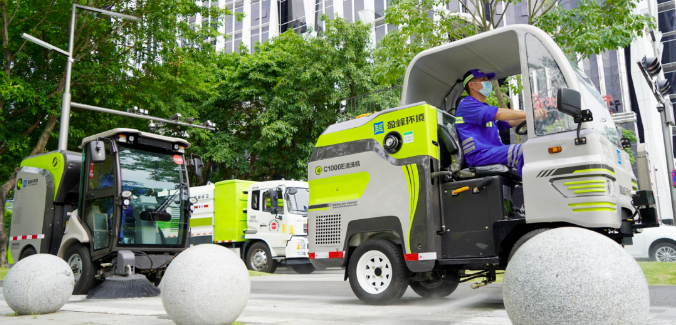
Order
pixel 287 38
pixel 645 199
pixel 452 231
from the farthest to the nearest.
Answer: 1. pixel 287 38
2. pixel 452 231
3. pixel 645 199

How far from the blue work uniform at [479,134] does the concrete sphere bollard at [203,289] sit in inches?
123

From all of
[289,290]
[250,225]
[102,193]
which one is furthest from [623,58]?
[102,193]

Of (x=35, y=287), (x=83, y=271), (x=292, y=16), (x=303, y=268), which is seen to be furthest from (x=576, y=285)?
(x=292, y=16)

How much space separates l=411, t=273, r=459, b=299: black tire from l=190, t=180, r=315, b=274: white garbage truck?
7.67 meters

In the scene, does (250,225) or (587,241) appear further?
(250,225)

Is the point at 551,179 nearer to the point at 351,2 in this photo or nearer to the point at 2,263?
the point at 2,263

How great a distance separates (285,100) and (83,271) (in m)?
13.9

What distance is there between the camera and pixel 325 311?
649cm

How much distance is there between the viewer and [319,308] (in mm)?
6871

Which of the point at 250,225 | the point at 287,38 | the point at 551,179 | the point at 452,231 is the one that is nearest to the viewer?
the point at 551,179

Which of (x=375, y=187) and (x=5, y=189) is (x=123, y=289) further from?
(x=5, y=189)

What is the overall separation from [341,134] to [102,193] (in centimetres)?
470

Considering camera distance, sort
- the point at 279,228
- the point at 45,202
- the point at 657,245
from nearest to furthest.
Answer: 1. the point at 45,202
2. the point at 657,245
3. the point at 279,228

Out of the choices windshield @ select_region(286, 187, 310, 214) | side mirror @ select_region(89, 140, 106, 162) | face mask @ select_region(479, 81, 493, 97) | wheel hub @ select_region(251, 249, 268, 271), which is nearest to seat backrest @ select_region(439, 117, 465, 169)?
face mask @ select_region(479, 81, 493, 97)
